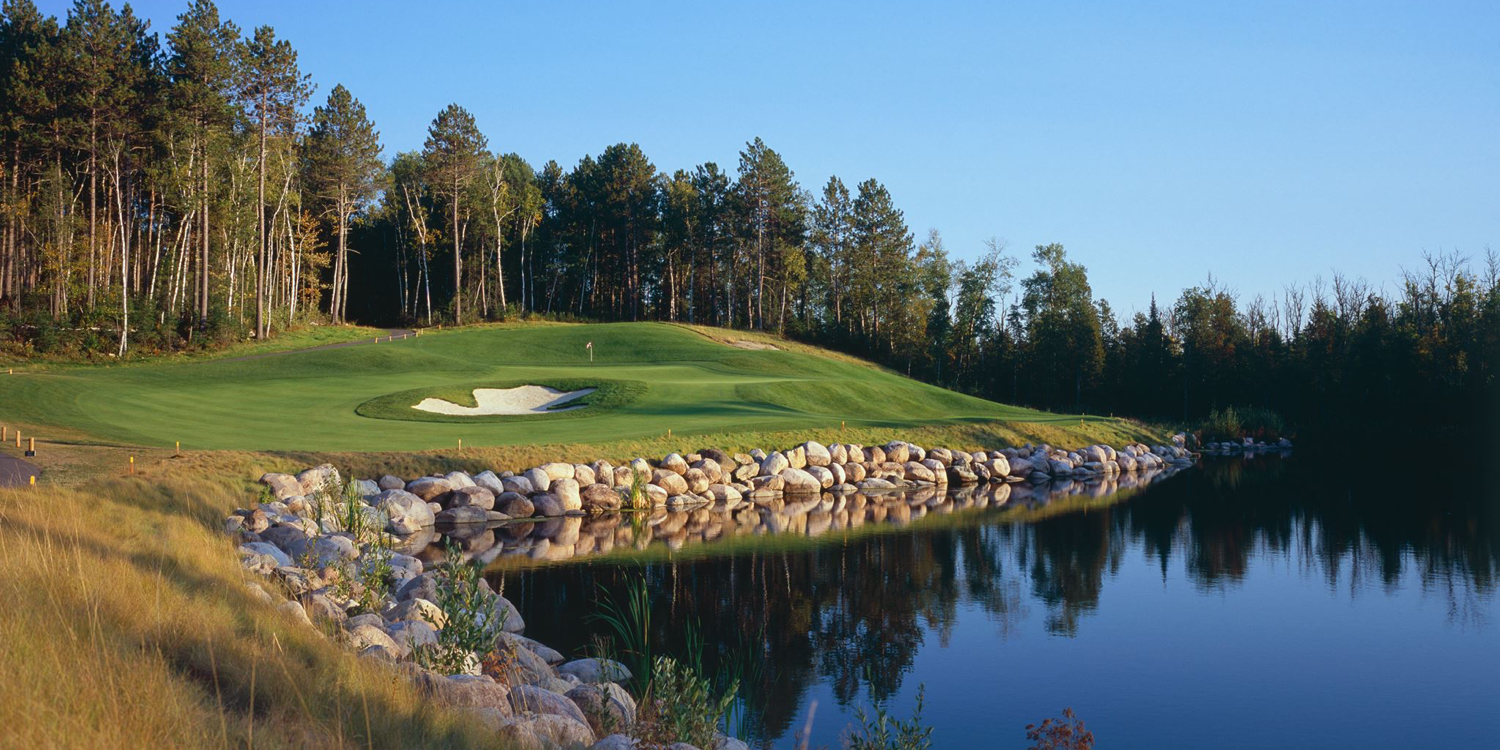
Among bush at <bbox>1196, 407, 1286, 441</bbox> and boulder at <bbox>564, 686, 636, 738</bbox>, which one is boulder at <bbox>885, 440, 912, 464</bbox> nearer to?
boulder at <bbox>564, 686, 636, 738</bbox>

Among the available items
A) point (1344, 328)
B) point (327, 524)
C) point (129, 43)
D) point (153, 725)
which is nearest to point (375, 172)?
point (129, 43)

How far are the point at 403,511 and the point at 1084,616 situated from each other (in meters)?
11.2

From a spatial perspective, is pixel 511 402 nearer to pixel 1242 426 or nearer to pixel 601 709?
pixel 601 709

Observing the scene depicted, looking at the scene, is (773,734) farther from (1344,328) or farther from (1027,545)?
(1344,328)

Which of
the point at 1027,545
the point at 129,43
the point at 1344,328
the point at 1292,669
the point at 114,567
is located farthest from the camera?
the point at 1344,328

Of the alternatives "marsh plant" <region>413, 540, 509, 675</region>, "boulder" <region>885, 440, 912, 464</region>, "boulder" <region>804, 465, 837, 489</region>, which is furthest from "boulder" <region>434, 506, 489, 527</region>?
"boulder" <region>885, 440, 912, 464</region>

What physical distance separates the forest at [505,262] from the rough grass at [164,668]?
122 ft

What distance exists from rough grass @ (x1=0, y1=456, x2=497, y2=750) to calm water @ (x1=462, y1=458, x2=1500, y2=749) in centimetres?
395

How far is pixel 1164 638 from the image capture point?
481 inches

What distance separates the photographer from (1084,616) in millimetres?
13281

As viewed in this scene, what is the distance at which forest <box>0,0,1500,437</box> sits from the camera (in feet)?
141

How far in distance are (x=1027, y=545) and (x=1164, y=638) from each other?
5915 mm

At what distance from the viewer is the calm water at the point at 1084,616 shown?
944cm

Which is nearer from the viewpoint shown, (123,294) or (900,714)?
(900,714)
